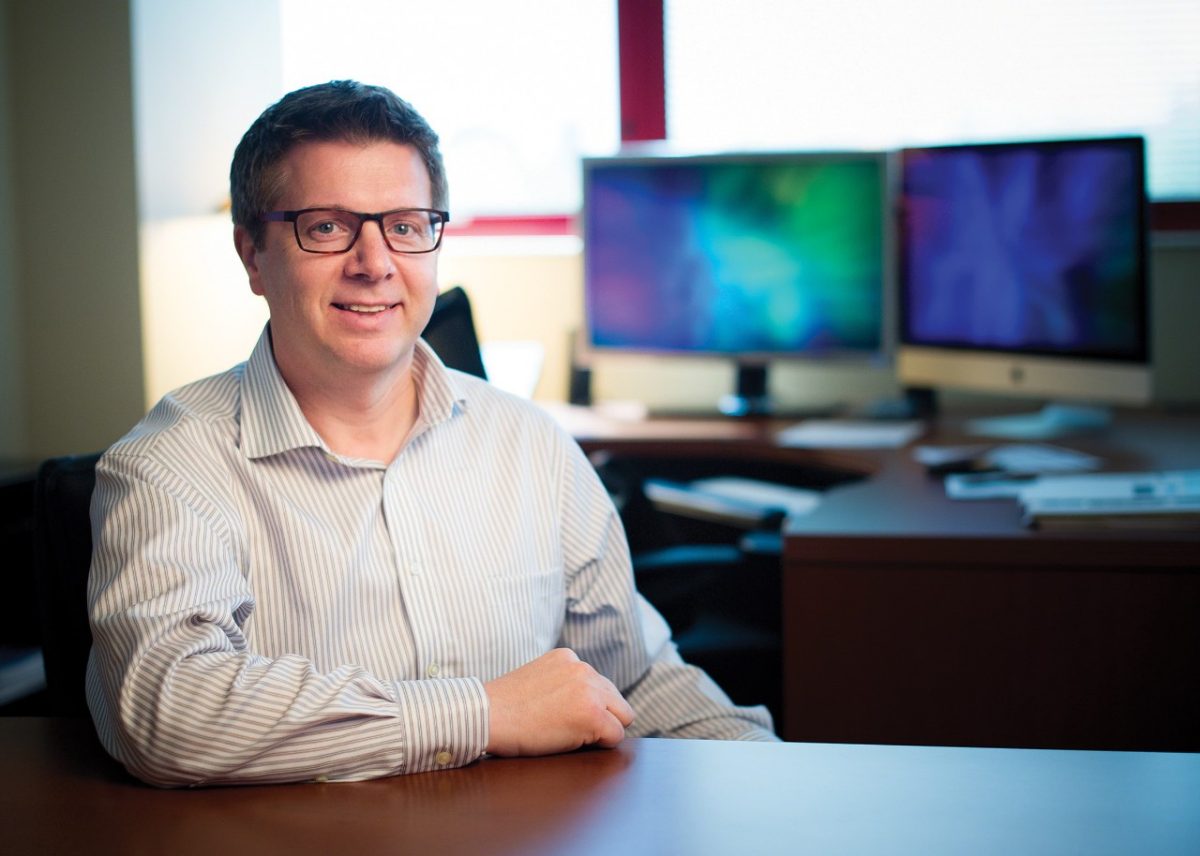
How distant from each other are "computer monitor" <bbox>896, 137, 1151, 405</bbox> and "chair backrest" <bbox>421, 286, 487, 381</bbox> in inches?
58.9

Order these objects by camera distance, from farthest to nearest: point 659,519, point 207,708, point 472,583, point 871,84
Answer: point 871,84, point 659,519, point 472,583, point 207,708

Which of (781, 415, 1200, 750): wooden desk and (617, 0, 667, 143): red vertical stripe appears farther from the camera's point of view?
(617, 0, 667, 143): red vertical stripe

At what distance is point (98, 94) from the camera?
9.07 feet

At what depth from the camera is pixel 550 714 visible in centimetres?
117

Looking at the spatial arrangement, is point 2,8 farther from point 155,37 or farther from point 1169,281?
point 1169,281

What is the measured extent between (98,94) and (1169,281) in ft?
8.03

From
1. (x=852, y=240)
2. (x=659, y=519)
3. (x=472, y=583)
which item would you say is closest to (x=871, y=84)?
(x=852, y=240)

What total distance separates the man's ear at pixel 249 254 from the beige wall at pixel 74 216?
4.53 feet

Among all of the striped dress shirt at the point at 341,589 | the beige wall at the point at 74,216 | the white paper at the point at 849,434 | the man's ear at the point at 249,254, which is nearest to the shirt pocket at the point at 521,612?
the striped dress shirt at the point at 341,589

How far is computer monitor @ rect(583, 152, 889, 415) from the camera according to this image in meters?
3.20

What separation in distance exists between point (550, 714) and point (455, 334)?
2.67ft

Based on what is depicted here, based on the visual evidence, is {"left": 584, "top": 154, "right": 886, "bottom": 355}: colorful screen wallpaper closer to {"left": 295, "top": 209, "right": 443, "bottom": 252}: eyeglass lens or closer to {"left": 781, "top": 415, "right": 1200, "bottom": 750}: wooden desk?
{"left": 781, "top": 415, "right": 1200, "bottom": 750}: wooden desk

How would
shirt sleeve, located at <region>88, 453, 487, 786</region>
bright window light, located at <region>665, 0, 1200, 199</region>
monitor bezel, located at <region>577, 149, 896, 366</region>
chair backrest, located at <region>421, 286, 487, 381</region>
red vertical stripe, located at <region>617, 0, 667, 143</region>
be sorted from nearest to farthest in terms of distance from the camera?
shirt sleeve, located at <region>88, 453, 487, 786</region>
chair backrest, located at <region>421, 286, 487, 381</region>
monitor bezel, located at <region>577, 149, 896, 366</region>
bright window light, located at <region>665, 0, 1200, 199</region>
red vertical stripe, located at <region>617, 0, 667, 143</region>

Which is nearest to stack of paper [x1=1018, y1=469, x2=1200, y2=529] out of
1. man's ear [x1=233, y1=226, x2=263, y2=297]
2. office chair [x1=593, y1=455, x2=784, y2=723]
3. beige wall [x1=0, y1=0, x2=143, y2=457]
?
office chair [x1=593, y1=455, x2=784, y2=723]
